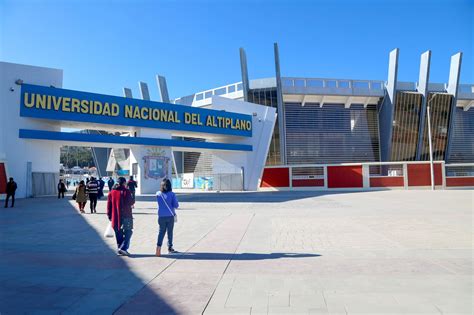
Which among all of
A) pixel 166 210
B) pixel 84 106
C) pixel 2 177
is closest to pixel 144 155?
pixel 84 106

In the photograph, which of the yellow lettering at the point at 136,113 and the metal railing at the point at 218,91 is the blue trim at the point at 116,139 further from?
the metal railing at the point at 218,91

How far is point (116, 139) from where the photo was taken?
84.2 ft

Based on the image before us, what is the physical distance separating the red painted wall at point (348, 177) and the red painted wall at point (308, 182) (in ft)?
4.52

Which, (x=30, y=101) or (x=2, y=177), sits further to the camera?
(x=30, y=101)

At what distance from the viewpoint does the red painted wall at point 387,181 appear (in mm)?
32312

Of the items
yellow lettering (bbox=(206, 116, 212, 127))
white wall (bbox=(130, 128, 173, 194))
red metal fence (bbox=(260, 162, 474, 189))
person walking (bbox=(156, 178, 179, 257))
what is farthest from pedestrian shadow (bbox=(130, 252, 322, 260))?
red metal fence (bbox=(260, 162, 474, 189))

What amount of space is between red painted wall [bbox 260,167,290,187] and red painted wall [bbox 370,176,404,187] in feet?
26.2

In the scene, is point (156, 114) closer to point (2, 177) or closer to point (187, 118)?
point (187, 118)

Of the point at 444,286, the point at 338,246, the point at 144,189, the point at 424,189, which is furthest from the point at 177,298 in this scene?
the point at 424,189

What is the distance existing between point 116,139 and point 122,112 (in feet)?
7.04

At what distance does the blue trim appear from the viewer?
22.5 meters

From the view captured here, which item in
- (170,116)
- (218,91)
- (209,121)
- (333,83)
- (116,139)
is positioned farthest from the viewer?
(218,91)

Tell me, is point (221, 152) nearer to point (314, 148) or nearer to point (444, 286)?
point (314, 148)

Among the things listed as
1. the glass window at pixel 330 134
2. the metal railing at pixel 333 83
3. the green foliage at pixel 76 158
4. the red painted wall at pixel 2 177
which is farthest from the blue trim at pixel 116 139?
the green foliage at pixel 76 158
